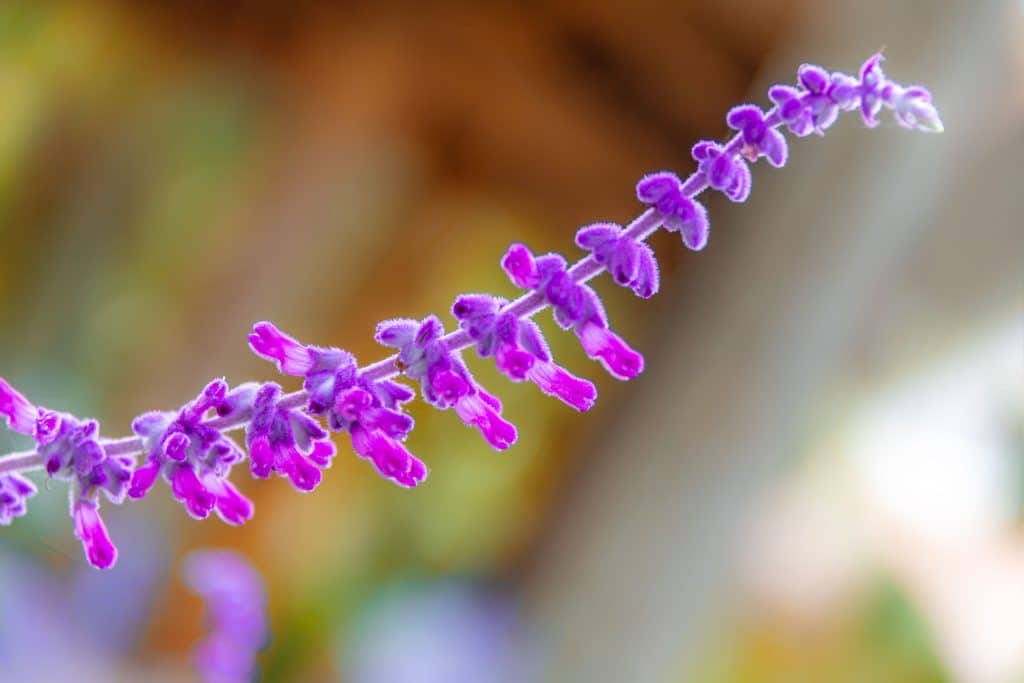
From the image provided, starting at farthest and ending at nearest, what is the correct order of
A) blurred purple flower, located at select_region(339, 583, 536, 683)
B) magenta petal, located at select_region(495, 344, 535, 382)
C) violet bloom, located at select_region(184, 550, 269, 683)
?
blurred purple flower, located at select_region(339, 583, 536, 683) → violet bloom, located at select_region(184, 550, 269, 683) → magenta petal, located at select_region(495, 344, 535, 382)

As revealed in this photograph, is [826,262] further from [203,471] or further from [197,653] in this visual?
[203,471]

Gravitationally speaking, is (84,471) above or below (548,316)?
below

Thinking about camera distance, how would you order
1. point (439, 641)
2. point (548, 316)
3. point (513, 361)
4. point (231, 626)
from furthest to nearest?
point (439, 641)
point (548, 316)
point (231, 626)
point (513, 361)

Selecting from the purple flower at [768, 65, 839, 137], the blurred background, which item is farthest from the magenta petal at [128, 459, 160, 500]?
the blurred background

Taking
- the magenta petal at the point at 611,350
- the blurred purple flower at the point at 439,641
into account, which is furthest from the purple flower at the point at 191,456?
the blurred purple flower at the point at 439,641

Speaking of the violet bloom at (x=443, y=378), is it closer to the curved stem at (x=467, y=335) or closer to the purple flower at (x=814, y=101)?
the curved stem at (x=467, y=335)

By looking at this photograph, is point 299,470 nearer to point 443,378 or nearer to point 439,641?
point 443,378

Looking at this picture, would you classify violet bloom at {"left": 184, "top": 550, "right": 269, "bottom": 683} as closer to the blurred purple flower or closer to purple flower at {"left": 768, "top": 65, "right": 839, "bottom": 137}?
purple flower at {"left": 768, "top": 65, "right": 839, "bottom": 137}

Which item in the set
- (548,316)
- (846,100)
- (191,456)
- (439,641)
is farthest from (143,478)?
(439,641)
